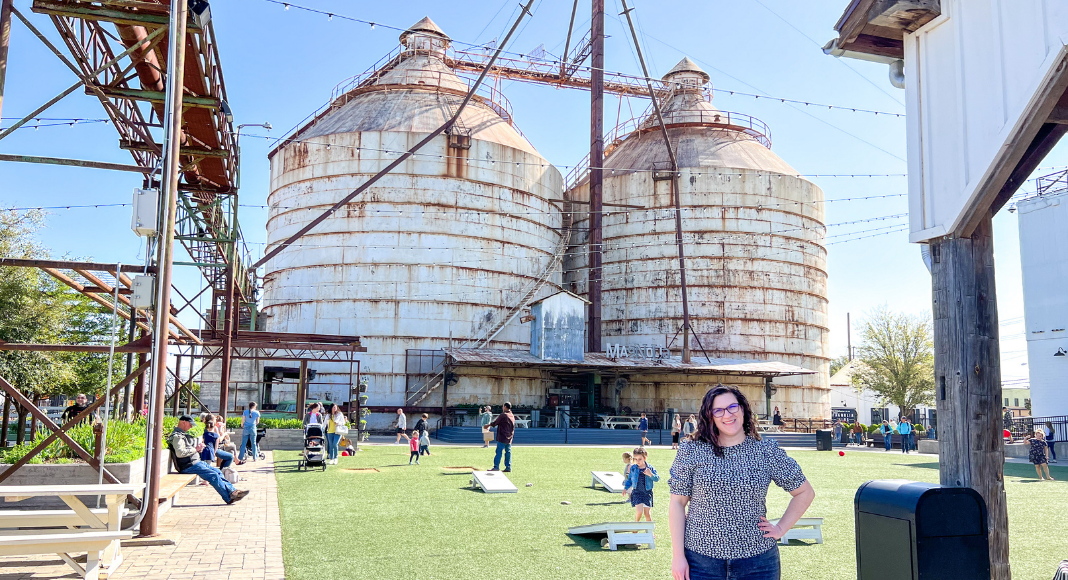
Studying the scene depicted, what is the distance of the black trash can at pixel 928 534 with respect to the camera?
198 inches

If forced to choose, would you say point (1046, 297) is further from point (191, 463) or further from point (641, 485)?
point (191, 463)

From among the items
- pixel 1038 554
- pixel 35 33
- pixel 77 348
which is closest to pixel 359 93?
pixel 35 33

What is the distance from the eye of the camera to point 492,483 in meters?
14.1

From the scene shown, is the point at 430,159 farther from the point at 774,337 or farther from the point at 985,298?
the point at 985,298

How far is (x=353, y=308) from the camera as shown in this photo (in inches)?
1566

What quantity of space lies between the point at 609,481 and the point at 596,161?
31679mm

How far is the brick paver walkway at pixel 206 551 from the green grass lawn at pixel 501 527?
27cm

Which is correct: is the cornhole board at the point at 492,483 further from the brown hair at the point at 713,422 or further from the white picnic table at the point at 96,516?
the brown hair at the point at 713,422

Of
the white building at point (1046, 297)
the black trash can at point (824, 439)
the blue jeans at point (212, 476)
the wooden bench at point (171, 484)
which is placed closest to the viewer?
the wooden bench at point (171, 484)

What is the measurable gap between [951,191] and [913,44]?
1.61 metres

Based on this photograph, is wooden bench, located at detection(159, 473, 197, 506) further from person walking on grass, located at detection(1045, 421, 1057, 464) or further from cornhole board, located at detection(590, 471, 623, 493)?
person walking on grass, located at detection(1045, 421, 1057, 464)

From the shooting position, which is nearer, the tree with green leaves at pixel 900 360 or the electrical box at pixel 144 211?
the electrical box at pixel 144 211

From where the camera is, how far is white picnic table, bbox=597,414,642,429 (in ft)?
126

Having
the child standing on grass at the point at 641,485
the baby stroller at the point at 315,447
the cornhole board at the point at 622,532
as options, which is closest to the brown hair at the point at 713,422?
the cornhole board at the point at 622,532
